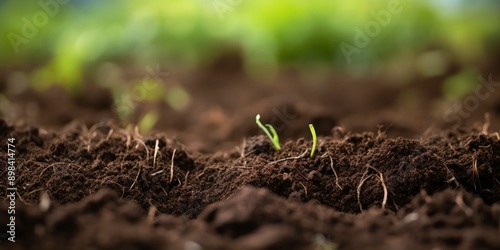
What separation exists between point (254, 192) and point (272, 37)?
3.57 meters

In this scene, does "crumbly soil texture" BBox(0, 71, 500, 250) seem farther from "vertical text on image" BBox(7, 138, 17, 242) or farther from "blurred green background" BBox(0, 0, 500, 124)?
"blurred green background" BBox(0, 0, 500, 124)

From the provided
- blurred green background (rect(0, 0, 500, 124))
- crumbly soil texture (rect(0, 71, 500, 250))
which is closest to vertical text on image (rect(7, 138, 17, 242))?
crumbly soil texture (rect(0, 71, 500, 250))

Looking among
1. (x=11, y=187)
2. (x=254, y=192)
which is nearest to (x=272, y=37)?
(x=11, y=187)

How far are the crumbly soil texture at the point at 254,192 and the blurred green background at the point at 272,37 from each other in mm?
2506

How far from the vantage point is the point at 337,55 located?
4.99 m

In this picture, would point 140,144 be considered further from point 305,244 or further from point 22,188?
point 305,244

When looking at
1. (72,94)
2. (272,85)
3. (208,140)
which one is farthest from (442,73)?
(72,94)

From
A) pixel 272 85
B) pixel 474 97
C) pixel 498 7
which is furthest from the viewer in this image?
pixel 498 7

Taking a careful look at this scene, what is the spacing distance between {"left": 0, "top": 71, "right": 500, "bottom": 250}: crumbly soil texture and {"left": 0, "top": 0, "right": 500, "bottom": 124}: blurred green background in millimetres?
2506

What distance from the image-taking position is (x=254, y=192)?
139cm

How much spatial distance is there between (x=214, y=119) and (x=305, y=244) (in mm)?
2009

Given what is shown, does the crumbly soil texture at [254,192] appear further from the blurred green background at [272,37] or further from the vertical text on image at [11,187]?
the blurred green background at [272,37]

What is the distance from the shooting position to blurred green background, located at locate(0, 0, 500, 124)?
457 cm

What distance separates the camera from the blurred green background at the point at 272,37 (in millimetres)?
4570
